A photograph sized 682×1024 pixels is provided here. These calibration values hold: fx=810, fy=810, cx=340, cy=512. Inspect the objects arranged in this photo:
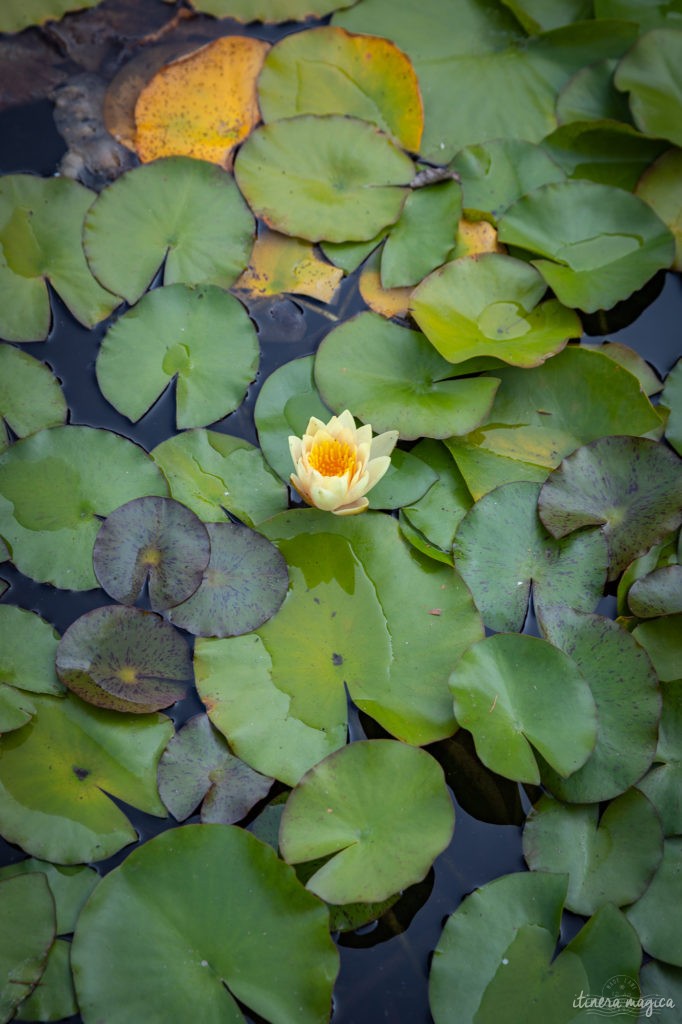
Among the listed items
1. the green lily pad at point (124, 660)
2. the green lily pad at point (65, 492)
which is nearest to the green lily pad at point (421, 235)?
the green lily pad at point (65, 492)

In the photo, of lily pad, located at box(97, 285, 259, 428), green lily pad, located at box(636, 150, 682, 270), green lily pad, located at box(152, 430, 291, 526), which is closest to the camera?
green lily pad, located at box(152, 430, 291, 526)

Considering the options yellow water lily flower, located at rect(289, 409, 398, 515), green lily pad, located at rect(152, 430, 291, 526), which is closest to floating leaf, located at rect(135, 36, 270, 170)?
green lily pad, located at rect(152, 430, 291, 526)

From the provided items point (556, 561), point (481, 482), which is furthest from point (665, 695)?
point (481, 482)

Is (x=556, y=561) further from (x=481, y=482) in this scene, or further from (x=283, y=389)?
(x=283, y=389)

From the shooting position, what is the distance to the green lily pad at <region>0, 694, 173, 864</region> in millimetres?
1835

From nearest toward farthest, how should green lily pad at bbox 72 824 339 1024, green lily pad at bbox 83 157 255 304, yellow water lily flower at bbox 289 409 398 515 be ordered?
1. green lily pad at bbox 72 824 339 1024
2. yellow water lily flower at bbox 289 409 398 515
3. green lily pad at bbox 83 157 255 304

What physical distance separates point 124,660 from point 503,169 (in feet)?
6.34

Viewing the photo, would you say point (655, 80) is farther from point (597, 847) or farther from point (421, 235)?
point (597, 847)

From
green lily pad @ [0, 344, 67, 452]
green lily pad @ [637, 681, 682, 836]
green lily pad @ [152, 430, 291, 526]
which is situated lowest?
green lily pad @ [637, 681, 682, 836]

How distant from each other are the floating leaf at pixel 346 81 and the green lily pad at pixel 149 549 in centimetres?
146

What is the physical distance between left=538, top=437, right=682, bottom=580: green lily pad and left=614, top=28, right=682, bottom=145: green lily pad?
117 cm

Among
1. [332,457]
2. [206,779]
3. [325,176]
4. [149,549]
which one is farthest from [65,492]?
[325,176]

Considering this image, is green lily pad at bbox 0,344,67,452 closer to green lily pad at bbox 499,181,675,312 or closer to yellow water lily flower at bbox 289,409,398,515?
yellow water lily flower at bbox 289,409,398,515

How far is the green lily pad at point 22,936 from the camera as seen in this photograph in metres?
1.69
